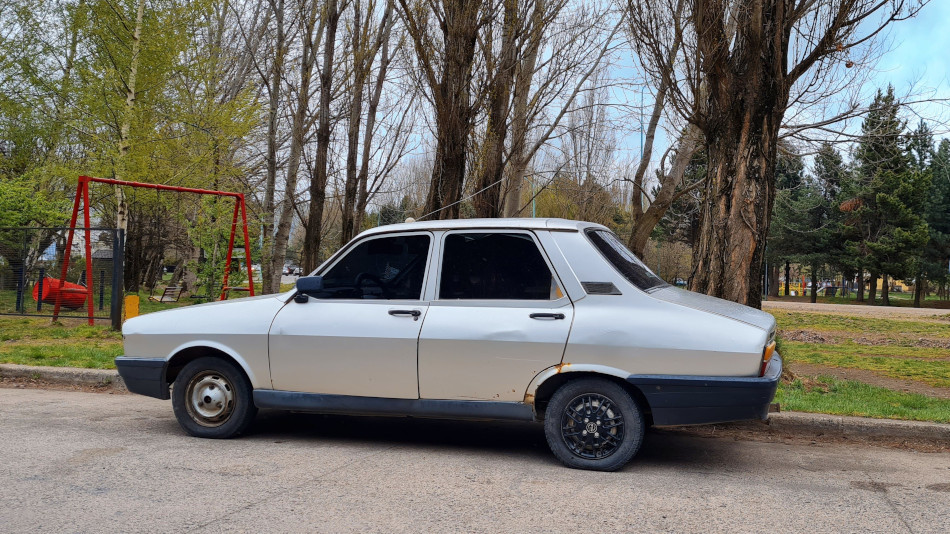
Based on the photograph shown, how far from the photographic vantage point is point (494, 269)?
5.94 m

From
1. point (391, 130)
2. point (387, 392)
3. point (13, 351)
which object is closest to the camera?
point (387, 392)

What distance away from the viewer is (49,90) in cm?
2375

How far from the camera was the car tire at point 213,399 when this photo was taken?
6297 mm

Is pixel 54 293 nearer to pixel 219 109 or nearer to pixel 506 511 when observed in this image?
pixel 219 109

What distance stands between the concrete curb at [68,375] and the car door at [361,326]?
3.65 m

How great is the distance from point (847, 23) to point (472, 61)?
531 cm

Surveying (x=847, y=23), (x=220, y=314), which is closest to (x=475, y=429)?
(x=220, y=314)

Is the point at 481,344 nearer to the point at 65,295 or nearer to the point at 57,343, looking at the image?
the point at 57,343

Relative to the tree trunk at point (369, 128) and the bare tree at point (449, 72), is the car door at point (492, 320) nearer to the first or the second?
the bare tree at point (449, 72)

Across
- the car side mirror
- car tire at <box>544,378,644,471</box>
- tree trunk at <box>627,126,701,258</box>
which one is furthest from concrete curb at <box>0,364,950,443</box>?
tree trunk at <box>627,126,701,258</box>

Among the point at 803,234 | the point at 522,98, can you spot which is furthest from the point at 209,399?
the point at 803,234

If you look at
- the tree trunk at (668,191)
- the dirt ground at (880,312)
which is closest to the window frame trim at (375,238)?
the tree trunk at (668,191)

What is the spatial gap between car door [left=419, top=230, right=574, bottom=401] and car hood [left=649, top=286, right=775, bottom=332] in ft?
2.33

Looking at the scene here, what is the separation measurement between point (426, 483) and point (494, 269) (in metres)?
1.61
